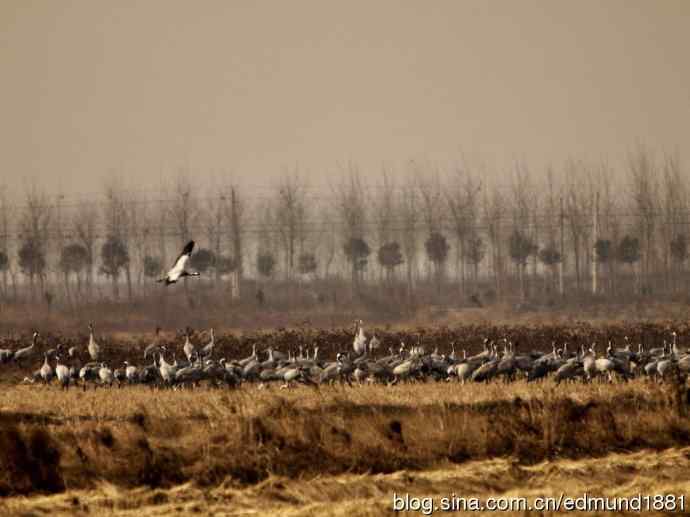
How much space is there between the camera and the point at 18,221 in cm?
7962

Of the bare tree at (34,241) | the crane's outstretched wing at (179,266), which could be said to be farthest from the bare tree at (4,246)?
the crane's outstretched wing at (179,266)

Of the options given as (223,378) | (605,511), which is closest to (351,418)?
(605,511)

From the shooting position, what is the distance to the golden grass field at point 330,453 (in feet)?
57.8

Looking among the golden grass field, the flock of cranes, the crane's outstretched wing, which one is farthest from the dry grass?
the crane's outstretched wing

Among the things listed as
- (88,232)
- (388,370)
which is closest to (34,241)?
(88,232)

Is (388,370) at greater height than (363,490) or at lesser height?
greater

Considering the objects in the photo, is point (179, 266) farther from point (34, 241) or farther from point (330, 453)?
point (34, 241)

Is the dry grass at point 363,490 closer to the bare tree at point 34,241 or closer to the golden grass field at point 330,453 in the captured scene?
the golden grass field at point 330,453

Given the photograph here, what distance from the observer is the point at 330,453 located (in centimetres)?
1897

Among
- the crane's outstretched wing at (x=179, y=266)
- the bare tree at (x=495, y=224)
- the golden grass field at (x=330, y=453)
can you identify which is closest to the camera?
the golden grass field at (x=330, y=453)

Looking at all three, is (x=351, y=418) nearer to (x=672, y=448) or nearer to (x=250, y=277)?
(x=672, y=448)

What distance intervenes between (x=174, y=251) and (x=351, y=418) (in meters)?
63.1

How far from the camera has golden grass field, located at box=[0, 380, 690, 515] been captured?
17.6 m

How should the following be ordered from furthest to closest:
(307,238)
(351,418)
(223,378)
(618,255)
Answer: (307,238), (618,255), (223,378), (351,418)
